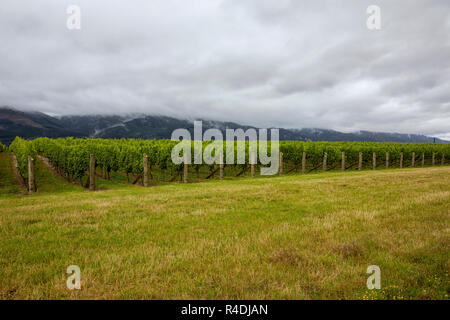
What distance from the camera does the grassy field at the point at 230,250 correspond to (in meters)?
3.79

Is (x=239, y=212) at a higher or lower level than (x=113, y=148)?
lower

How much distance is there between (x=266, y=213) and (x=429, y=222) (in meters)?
4.51

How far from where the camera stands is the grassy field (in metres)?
3.79

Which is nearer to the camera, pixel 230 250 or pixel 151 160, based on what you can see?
pixel 230 250

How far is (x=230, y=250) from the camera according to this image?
17.0 ft

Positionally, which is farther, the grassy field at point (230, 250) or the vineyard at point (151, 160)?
the vineyard at point (151, 160)

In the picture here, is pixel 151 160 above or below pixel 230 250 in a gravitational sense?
above

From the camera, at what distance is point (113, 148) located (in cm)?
2809

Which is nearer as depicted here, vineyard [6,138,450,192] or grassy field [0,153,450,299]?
grassy field [0,153,450,299]
